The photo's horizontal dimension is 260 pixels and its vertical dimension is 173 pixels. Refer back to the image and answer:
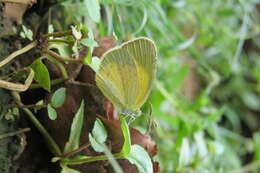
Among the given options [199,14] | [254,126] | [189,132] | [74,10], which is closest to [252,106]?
[254,126]

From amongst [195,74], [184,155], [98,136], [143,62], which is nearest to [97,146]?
[98,136]

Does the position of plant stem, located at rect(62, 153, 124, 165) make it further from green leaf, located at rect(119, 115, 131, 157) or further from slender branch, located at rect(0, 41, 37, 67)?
slender branch, located at rect(0, 41, 37, 67)

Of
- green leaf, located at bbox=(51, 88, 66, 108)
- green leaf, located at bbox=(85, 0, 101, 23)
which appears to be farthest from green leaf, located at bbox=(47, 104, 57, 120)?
green leaf, located at bbox=(85, 0, 101, 23)

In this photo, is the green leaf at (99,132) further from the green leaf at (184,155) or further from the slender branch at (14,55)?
the green leaf at (184,155)

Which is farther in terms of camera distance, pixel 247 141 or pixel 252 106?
pixel 252 106

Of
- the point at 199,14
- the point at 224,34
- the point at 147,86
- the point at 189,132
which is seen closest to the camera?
the point at 147,86

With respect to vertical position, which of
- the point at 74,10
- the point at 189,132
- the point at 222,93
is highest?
the point at 74,10

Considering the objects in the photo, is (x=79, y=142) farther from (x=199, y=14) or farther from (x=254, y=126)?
(x=254, y=126)
